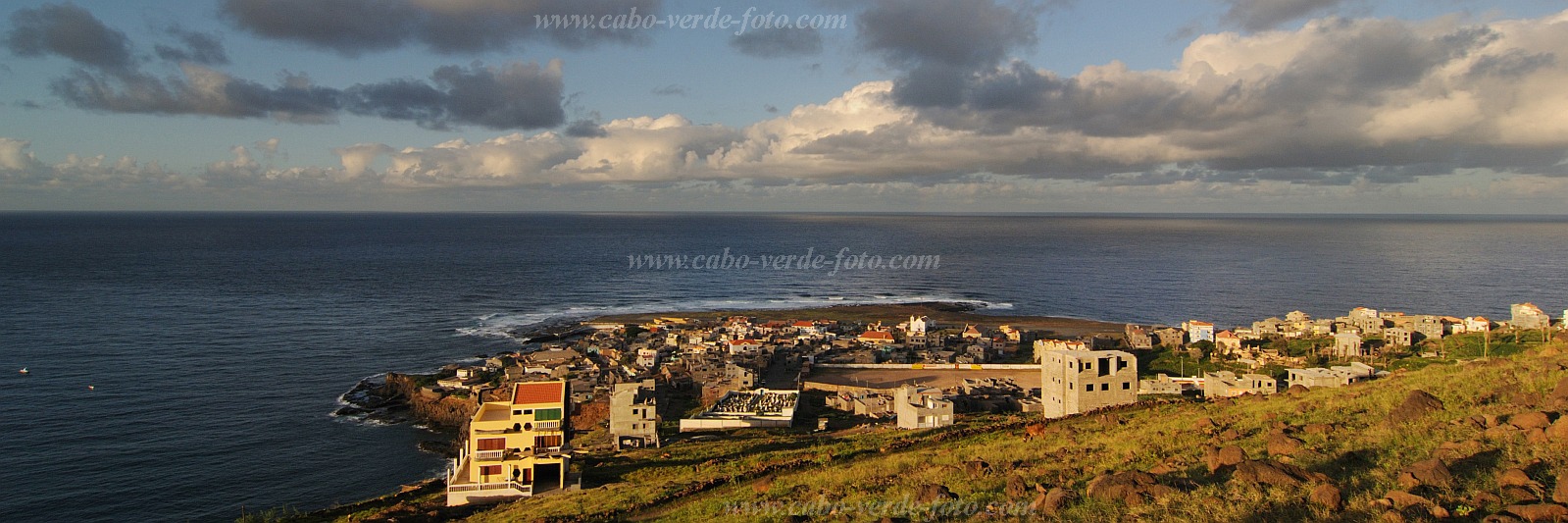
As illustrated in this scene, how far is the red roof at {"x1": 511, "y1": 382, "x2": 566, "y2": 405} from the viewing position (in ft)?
99.6

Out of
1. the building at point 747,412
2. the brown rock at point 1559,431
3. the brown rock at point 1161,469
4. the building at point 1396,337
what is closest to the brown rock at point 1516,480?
the brown rock at point 1559,431

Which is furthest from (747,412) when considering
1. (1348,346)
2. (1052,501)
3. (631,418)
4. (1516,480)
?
(1348,346)

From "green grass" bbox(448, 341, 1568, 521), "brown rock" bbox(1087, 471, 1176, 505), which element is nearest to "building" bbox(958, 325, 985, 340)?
"green grass" bbox(448, 341, 1568, 521)

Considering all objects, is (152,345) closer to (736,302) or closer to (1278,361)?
(736,302)

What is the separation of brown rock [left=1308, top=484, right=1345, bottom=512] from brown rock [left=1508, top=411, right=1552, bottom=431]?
269 inches

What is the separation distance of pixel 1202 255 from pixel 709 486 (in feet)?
536

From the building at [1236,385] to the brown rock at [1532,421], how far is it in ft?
80.0

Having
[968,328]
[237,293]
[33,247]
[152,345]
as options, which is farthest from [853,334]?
[33,247]

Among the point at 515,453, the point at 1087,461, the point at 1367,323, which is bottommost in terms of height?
the point at 1367,323

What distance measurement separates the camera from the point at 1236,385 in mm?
41875

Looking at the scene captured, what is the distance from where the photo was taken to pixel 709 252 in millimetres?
178375

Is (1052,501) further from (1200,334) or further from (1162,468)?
(1200,334)

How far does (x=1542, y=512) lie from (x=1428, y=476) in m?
2.52

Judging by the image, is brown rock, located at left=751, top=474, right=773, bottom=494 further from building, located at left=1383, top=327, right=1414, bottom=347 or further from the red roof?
building, located at left=1383, top=327, right=1414, bottom=347
